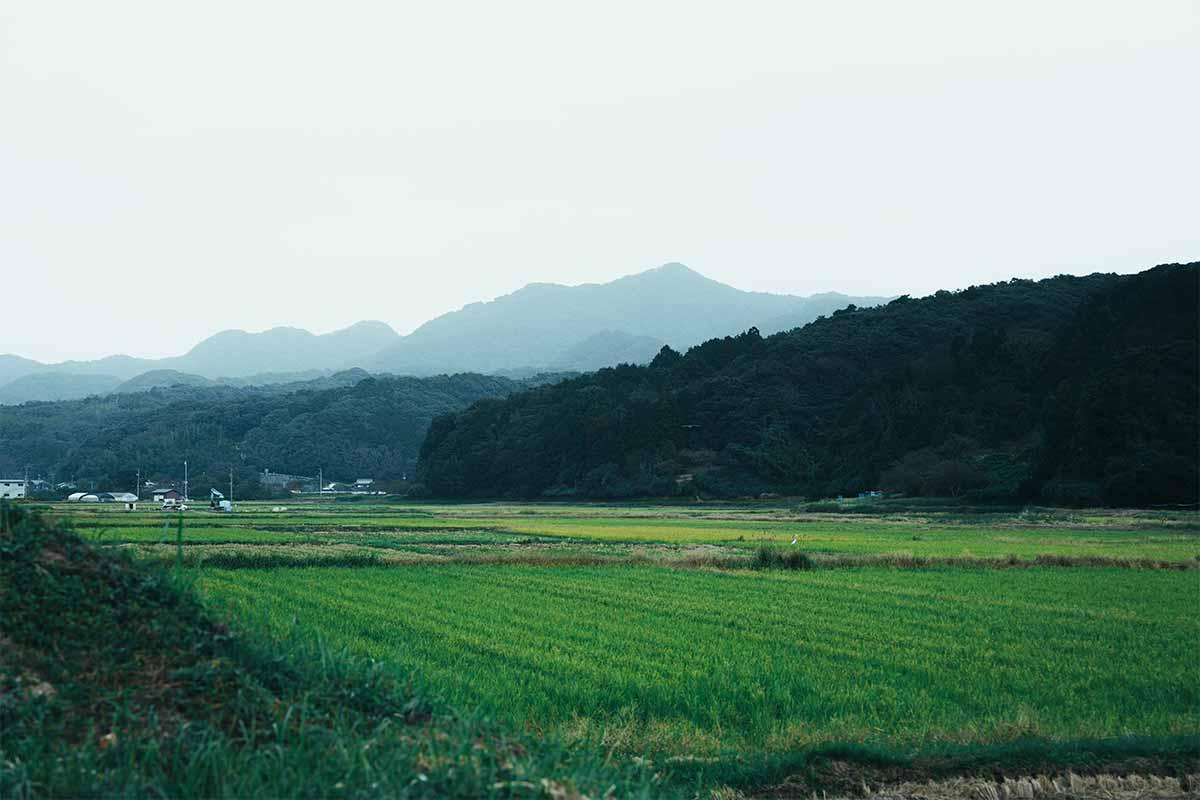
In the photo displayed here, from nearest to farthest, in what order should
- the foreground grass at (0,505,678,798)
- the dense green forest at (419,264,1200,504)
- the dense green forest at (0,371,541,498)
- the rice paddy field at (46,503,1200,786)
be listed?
the foreground grass at (0,505,678,798)
the rice paddy field at (46,503,1200,786)
the dense green forest at (419,264,1200,504)
the dense green forest at (0,371,541,498)

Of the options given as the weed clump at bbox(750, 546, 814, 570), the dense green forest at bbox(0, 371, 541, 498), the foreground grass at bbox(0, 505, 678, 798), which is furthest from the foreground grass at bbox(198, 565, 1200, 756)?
the dense green forest at bbox(0, 371, 541, 498)

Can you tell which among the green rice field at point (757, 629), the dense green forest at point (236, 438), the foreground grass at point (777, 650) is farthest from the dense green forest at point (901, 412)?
the foreground grass at point (777, 650)

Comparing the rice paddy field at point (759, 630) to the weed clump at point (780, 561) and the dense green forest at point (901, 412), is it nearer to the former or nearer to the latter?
the weed clump at point (780, 561)

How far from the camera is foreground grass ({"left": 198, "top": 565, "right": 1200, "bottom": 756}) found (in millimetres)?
8523

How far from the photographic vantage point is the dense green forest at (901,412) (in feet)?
174

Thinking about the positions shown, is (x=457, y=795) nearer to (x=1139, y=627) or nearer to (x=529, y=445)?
(x=1139, y=627)

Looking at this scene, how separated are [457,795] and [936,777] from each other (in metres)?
4.92

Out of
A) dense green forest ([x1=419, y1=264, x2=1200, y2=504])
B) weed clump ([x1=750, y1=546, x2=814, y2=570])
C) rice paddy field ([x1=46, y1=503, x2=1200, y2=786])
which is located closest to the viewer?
rice paddy field ([x1=46, y1=503, x2=1200, y2=786])

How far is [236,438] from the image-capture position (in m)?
122

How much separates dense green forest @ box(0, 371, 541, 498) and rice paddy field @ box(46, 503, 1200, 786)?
86.5 m

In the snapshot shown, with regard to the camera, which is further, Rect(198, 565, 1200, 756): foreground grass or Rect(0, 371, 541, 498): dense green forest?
Rect(0, 371, 541, 498): dense green forest

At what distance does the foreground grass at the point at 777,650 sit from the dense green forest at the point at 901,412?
35.6m

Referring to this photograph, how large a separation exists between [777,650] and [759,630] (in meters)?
1.82

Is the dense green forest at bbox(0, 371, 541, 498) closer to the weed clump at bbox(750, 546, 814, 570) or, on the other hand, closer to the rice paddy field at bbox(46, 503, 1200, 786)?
the rice paddy field at bbox(46, 503, 1200, 786)
